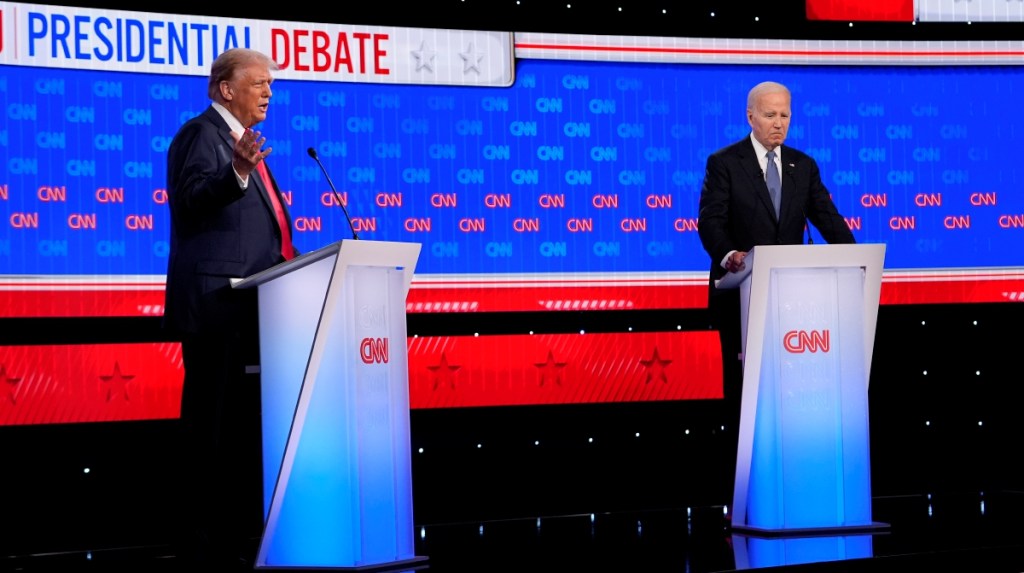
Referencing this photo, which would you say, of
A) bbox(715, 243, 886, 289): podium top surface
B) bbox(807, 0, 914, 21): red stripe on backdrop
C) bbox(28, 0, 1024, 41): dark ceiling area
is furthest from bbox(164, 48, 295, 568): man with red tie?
bbox(807, 0, 914, 21): red stripe on backdrop

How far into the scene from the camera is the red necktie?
3479mm

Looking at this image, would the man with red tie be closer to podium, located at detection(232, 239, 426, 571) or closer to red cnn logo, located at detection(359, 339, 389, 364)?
podium, located at detection(232, 239, 426, 571)

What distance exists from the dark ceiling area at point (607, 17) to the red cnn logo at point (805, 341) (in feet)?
7.13

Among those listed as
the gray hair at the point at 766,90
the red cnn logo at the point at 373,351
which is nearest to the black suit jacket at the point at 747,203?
the gray hair at the point at 766,90

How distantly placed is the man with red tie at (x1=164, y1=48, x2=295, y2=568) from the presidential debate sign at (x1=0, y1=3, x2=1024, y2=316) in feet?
5.25

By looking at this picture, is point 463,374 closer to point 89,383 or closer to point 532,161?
point 532,161

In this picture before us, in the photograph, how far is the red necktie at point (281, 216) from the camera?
137 inches

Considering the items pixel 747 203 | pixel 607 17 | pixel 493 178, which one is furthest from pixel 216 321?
pixel 607 17

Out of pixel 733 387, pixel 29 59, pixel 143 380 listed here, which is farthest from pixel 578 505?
pixel 29 59

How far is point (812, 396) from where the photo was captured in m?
3.67

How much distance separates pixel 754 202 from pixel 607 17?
5.16 ft

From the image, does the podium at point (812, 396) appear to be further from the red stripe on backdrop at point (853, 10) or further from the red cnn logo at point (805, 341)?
the red stripe on backdrop at point (853, 10)

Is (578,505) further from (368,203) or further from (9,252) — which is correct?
(9,252)

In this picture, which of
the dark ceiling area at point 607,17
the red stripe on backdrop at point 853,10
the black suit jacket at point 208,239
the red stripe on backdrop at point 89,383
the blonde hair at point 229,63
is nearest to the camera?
the black suit jacket at point 208,239
